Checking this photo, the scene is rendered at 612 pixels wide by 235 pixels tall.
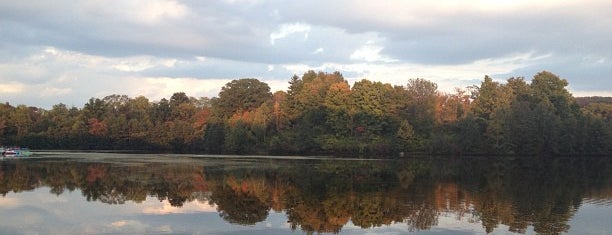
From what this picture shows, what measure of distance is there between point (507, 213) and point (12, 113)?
107100 millimetres

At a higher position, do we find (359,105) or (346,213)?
(359,105)

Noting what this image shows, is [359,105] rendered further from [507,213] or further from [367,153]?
[507,213]

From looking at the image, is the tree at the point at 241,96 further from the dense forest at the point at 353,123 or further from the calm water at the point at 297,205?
the calm water at the point at 297,205

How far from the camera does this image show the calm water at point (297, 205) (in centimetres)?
1650

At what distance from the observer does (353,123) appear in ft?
262

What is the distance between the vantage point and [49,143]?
100875 mm

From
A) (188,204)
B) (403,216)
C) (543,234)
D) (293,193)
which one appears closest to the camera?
(543,234)

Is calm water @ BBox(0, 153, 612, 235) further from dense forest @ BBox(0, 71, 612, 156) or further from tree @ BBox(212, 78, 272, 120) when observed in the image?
tree @ BBox(212, 78, 272, 120)

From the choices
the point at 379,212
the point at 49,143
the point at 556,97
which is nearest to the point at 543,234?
the point at 379,212

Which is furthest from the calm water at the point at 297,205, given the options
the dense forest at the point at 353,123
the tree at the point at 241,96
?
the tree at the point at 241,96

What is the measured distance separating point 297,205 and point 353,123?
59134mm

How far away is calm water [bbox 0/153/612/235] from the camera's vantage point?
16500 millimetres

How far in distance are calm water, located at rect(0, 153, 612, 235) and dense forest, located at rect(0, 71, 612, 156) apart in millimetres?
43329

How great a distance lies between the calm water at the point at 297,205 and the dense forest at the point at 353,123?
43329 millimetres
